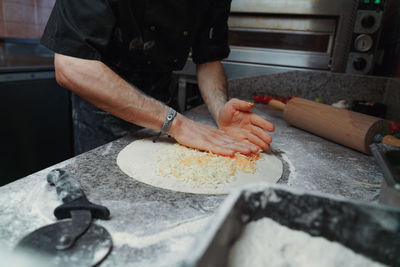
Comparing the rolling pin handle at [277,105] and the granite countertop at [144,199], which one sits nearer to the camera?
the granite countertop at [144,199]

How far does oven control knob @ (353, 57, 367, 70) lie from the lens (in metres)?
1.71

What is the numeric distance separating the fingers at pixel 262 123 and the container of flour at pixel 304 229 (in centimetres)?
72

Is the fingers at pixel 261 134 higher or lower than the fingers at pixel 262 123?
lower

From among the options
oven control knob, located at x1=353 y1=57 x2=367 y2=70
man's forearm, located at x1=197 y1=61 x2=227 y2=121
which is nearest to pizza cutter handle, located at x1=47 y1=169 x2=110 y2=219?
man's forearm, located at x1=197 y1=61 x2=227 y2=121

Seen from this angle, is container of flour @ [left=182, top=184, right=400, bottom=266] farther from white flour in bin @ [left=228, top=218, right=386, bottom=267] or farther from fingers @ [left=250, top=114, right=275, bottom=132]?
fingers @ [left=250, top=114, right=275, bottom=132]

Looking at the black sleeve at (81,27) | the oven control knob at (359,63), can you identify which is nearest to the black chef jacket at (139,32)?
the black sleeve at (81,27)

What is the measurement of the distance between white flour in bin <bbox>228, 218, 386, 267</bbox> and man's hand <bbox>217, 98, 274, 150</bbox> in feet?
2.23

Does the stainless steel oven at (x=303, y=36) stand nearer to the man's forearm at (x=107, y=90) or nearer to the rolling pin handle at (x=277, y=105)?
the rolling pin handle at (x=277, y=105)

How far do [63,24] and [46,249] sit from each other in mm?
797

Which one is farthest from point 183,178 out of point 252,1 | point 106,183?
point 252,1

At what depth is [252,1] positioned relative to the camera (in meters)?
1.86

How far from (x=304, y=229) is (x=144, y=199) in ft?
1.32

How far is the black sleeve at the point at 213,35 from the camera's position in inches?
Answer: 58.8

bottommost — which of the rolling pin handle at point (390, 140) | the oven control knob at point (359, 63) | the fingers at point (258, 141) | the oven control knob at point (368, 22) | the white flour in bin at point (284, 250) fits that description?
the fingers at point (258, 141)
